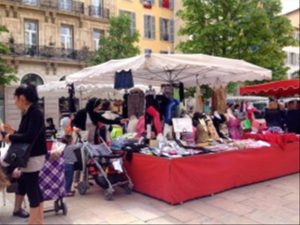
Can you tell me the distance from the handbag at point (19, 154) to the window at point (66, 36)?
7.07 m

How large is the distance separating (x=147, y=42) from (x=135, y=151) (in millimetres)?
6815

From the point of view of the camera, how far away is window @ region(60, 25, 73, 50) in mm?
10303

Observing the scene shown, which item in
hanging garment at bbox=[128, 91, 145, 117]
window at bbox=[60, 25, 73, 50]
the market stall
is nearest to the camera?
the market stall

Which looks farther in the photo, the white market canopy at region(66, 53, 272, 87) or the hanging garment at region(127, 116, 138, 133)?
the hanging garment at region(127, 116, 138, 133)

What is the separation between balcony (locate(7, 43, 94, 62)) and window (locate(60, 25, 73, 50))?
0.44m

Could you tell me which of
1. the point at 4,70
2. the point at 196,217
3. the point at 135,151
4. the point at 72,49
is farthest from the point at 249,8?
the point at 196,217

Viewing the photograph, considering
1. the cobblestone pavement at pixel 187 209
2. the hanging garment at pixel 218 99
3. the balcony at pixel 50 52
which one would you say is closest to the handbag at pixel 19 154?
the cobblestone pavement at pixel 187 209

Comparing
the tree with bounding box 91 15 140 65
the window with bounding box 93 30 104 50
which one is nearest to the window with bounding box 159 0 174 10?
the window with bounding box 93 30 104 50

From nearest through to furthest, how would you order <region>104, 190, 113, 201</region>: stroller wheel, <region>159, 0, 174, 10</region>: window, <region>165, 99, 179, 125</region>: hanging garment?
<region>104, 190, 113, 201</region>: stroller wheel < <region>165, 99, 179, 125</region>: hanging garment < <region>159, 0, 174, 10</region>: window

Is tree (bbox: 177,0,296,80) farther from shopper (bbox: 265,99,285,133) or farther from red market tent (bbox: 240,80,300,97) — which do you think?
shopper (bbox: 265,99,285,133)

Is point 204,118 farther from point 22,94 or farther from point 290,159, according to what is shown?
point 22,94

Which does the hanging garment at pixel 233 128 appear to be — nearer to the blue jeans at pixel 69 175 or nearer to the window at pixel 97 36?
the blue jeans at pixel 69 175

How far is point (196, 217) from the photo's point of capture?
4.22 m

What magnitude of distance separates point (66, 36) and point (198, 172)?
310 inches
